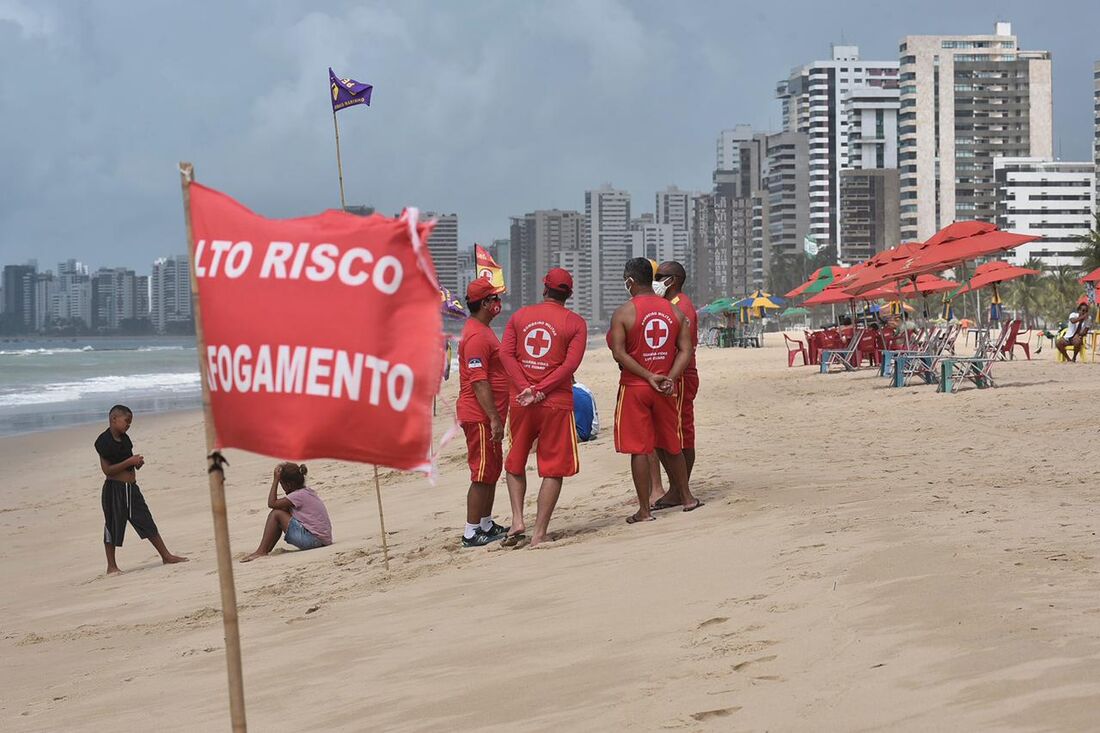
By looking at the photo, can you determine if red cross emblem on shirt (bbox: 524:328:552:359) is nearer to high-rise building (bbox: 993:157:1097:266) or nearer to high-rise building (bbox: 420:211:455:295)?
high-rise building (bbox: 420:211:455:295)

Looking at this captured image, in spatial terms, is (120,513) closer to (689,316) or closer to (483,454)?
(483,454)

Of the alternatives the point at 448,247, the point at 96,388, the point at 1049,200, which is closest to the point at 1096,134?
the point at 1049,200

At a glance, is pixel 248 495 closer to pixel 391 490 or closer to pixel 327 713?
pixel 391 490

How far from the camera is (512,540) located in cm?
766

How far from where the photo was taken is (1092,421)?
1252 cm

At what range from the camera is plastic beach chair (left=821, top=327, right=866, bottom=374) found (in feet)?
84.0

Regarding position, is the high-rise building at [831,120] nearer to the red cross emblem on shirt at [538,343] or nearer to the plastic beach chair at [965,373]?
the plastic beach chair at [965,373]

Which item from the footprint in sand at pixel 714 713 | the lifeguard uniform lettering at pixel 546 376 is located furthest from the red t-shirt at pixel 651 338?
the footprint in sand at pixel 714 713

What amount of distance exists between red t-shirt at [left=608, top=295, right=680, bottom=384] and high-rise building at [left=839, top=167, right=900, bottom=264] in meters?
160

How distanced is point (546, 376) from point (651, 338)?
33.1 inches

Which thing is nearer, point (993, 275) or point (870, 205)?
point (993, 275)

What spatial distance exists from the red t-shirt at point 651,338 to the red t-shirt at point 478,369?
2.39 feet

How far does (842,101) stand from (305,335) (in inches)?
7548

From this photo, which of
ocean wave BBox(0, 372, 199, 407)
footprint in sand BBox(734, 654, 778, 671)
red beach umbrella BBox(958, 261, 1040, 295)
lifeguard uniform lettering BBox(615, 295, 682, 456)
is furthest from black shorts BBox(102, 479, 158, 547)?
ocean wave BBox(0, 372, 199, 407)
